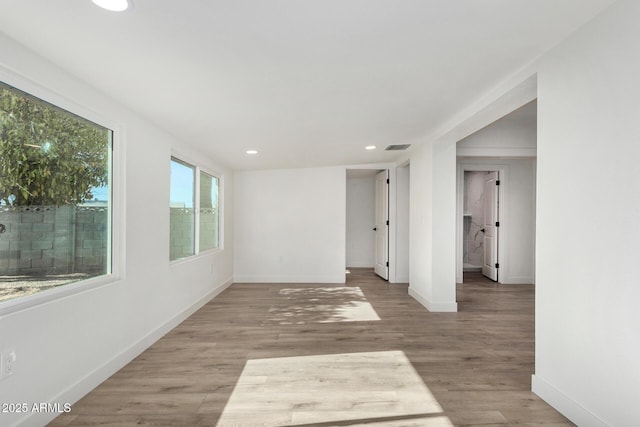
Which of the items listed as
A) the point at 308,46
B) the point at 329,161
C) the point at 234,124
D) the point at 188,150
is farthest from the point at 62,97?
the point at 329,161

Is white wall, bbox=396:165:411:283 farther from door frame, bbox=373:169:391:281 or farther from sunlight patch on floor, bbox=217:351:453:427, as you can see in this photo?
sunlight patch on floor, bbox=217:351:453:427

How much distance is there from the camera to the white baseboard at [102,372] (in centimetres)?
188

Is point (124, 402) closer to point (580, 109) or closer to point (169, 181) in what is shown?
point (169, 181)

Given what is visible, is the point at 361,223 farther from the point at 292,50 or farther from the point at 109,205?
the point at 292,50

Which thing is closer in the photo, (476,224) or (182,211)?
(182,211)

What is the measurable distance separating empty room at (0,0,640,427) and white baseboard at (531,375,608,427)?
0.04 ft

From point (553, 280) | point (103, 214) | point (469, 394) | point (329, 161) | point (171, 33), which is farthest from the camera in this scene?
point (329, 161)

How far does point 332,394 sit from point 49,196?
2.26 m

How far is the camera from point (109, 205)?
2.65 meters

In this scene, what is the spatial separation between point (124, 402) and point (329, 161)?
4341 millimetres

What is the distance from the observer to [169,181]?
3553mm

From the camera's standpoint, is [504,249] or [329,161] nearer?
[329,161]

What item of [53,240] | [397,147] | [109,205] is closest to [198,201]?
[109,205]

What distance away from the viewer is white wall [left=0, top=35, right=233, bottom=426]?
5.90ft
